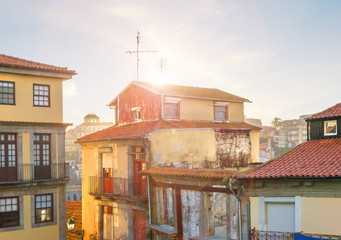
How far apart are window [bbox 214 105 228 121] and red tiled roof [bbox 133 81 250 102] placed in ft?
2.36

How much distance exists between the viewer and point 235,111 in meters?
27.5

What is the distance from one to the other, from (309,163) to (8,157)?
1540cm

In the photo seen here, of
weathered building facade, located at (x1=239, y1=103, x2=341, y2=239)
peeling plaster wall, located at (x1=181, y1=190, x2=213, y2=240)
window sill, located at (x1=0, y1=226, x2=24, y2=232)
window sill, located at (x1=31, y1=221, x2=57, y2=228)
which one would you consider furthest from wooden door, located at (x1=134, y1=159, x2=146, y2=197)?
weathered building facade, located at (x1=239, y1=103, x2=341, y2=239)

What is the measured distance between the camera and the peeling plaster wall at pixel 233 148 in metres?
23.6

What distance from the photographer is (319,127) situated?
685 inches

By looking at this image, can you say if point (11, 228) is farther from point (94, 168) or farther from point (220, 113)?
point (220, 113)

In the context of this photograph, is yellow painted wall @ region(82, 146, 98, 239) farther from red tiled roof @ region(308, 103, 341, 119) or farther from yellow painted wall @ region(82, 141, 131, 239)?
red tiled roof @ region(308, 103, 341, 119)

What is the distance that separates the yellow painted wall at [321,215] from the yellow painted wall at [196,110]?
466 inches

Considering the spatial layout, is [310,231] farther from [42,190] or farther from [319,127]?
[42,190]

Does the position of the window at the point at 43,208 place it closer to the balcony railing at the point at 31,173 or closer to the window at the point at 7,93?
the balcony railing at the point at 31,173

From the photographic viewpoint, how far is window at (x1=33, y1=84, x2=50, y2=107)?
67.2ft

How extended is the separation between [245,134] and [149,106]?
729 centimetres

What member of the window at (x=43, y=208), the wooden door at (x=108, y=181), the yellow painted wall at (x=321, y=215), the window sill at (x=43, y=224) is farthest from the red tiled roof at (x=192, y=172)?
the window sill at (x=43, y=224)

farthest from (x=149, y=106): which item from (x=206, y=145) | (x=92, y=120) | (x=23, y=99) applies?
(x=92, y=120)
